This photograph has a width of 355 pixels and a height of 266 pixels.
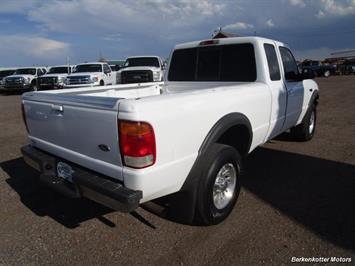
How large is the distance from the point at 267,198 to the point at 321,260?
48.5 inches

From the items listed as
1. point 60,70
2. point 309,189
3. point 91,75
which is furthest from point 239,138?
point 60,70

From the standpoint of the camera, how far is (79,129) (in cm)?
273

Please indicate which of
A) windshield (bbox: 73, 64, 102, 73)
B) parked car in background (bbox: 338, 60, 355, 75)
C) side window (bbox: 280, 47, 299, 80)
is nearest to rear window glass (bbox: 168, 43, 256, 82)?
side window (bbox: 280, 47, 299, 80)

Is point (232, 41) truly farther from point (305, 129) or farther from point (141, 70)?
point (141, 70)

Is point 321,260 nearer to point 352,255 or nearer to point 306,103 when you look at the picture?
point 352,255

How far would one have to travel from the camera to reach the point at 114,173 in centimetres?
252

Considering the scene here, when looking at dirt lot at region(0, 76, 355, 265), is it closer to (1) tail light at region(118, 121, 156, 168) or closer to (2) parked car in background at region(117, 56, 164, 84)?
(1) tail light at region(118, 121, 156, 168)

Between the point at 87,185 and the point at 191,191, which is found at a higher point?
the point at 87,185

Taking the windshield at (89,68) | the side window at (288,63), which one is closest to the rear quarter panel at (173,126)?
the side window at (288,63)

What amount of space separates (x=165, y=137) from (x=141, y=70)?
13372mm

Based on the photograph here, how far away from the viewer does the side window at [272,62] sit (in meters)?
4.32

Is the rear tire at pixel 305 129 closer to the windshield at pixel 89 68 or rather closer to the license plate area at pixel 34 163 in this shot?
the license plate area at pixel 34 163

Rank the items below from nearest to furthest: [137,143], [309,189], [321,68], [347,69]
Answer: [137,143], [309,189], [321,68], [347,69]

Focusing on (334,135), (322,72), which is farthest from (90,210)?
(322,72)
